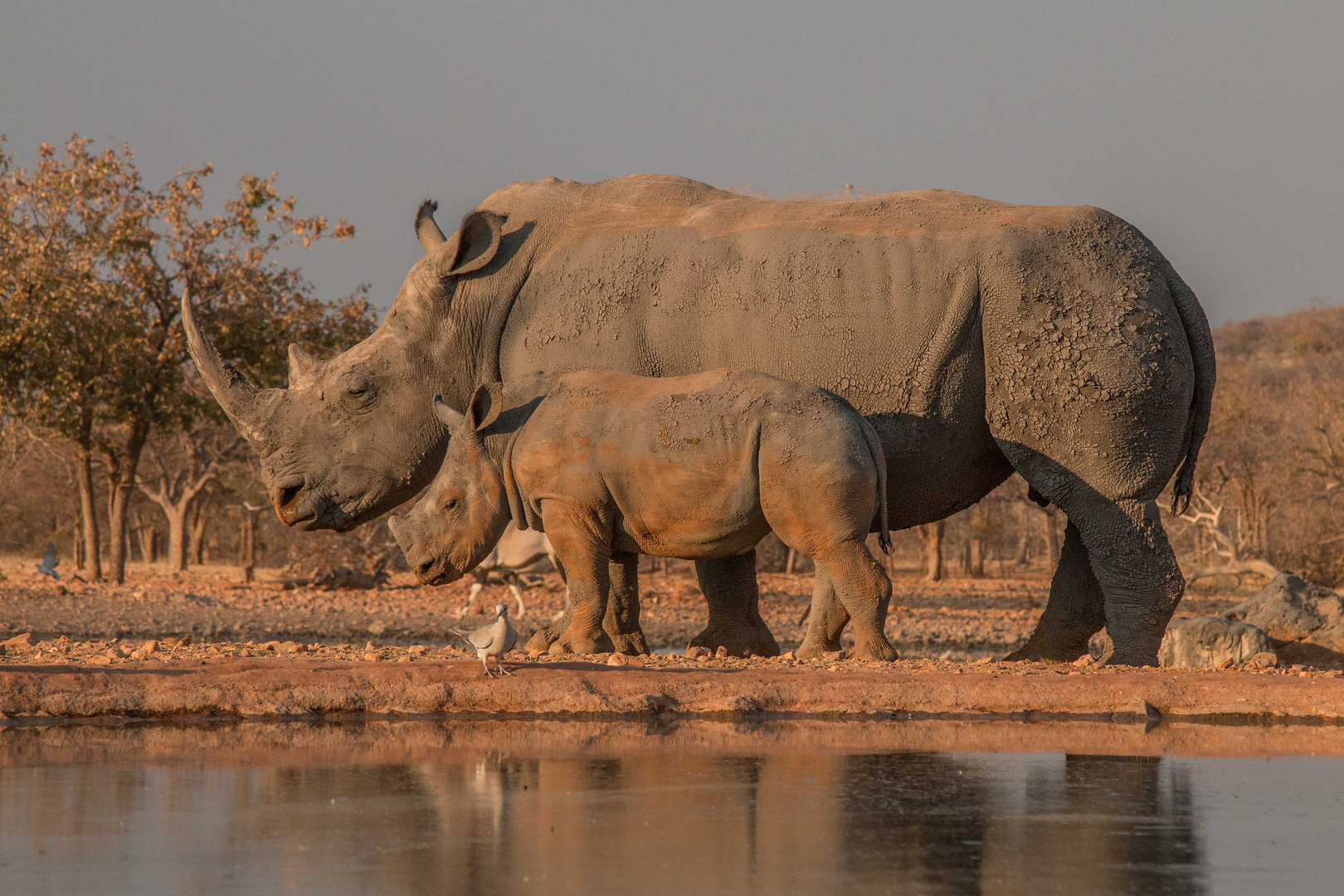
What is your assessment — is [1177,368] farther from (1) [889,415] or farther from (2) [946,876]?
(2) [946,876]

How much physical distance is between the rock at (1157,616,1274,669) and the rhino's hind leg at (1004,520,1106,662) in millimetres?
2411

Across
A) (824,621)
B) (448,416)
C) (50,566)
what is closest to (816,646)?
(824,621)

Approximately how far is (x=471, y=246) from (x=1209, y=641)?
612cm

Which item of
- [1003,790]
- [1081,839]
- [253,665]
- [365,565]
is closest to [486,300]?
[253,665]

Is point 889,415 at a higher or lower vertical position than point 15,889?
higher

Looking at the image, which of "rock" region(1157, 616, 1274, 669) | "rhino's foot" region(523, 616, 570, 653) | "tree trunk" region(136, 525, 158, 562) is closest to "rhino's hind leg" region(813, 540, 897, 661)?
"rhino's foot" region(523, 616, 570, 653)

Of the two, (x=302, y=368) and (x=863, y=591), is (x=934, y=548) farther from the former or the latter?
(x=863, y=591)

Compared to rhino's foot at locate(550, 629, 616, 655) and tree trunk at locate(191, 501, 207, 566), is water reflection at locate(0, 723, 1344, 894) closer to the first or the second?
rhino's foot at locate(550, 629, 616, 655)

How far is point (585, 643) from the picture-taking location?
8531 mm

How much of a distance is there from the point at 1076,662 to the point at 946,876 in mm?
5381

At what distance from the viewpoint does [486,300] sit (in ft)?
31.4

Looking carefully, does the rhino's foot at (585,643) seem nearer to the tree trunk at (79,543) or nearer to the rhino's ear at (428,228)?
the rhino's ear at (428,228)

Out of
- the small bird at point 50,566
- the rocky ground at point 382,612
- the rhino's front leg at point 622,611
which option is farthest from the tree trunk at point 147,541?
the rhino's front leg at point 622,611

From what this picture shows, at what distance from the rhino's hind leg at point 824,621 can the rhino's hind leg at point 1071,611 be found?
123 cm
